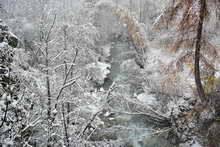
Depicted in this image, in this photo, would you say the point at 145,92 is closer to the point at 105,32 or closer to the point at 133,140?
the point at 133,140

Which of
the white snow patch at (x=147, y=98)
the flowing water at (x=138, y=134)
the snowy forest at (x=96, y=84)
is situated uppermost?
the snowy forest at (x=96, y=84)

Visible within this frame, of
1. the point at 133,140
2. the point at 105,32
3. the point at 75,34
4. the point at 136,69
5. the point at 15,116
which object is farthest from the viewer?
the point at 105,32

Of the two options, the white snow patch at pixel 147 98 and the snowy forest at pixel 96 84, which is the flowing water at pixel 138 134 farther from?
the white snow patch at pixel 147 98

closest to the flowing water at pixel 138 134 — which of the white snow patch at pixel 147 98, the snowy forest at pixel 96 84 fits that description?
the snowy forest at pixel 96 84

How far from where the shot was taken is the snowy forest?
6.01 m

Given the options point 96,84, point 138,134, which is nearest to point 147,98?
point 138,134

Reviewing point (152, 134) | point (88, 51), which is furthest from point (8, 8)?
point (152, 134)

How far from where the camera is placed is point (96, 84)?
14773 mm

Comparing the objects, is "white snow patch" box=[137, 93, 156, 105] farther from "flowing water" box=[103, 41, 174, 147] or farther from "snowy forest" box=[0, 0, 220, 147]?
"flowing water" box=[103, 41, 174, 147]

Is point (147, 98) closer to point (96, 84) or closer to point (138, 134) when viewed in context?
point (138, 134)

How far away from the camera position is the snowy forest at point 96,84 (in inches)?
237

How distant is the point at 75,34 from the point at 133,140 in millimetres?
5516

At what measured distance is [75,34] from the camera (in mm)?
8367

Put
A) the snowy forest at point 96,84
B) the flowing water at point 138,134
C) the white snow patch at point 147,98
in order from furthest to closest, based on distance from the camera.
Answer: the white snow patch at point 147,98 < the flowing water at point 138,134 < the snowy forest at point 96,84
